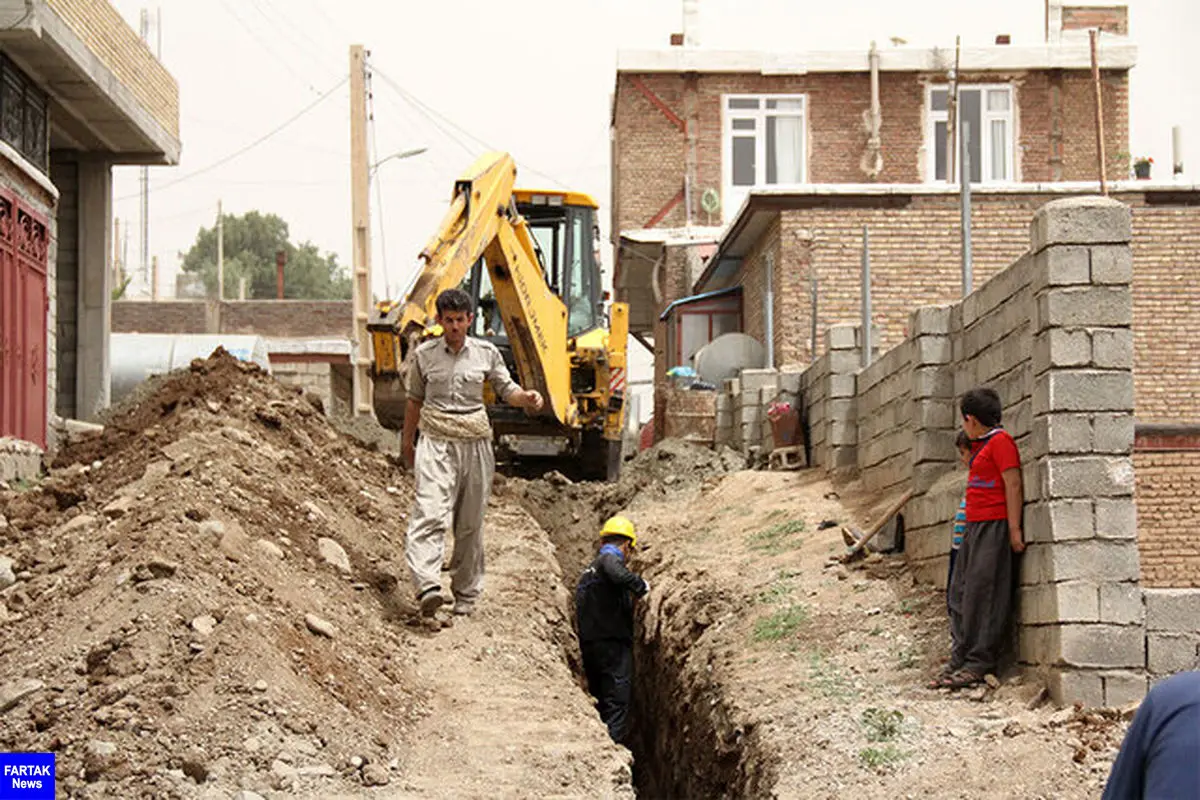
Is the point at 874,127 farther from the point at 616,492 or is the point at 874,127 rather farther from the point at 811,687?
the point at 811,687

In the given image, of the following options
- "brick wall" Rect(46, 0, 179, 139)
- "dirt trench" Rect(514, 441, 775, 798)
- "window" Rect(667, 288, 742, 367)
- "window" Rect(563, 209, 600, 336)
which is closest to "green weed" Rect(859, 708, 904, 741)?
"dirt trench" Rect(514, 441, 775, 798)

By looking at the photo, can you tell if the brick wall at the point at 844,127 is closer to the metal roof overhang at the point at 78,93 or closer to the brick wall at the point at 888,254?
the brick wall at the point at 888,254

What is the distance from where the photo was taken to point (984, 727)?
744cm

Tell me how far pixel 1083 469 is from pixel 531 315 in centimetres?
699

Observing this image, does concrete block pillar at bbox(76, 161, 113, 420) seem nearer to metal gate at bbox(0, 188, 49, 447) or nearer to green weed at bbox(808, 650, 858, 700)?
metal gate at bbox(0, 188, 49, 447)

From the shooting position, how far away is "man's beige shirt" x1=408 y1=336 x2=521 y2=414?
30.2ft

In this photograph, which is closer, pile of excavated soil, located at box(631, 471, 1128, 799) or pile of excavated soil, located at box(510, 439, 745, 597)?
pile of excavated soil, located at box(631, 471, 1128, 799)

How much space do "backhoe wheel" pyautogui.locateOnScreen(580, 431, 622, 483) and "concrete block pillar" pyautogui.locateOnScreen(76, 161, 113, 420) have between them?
5.68 m

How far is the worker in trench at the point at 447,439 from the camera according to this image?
8992 mm

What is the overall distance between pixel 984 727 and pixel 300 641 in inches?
130

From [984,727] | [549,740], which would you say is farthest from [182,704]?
[984,727]

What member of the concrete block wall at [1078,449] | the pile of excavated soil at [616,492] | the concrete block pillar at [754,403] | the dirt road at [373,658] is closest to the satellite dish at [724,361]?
the pile of excavated soil at [616,492]

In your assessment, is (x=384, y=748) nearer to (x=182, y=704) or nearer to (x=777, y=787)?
(x=182, y=704)

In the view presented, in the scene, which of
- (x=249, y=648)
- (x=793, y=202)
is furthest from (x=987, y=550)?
(x=793, y=202)
